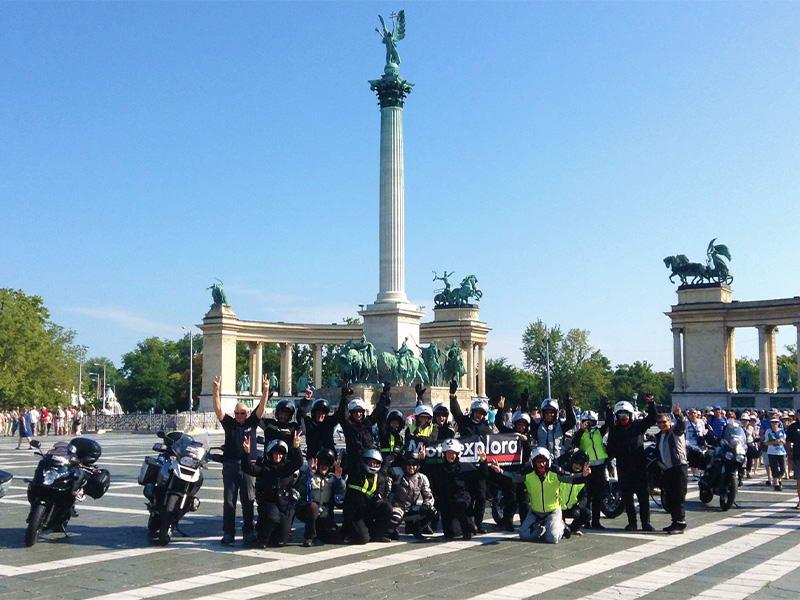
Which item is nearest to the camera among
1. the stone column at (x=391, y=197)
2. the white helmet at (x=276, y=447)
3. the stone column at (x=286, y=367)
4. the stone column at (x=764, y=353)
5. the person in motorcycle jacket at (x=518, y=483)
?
the white helmet at (x=276, y=447)

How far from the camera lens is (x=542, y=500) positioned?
13.1 meters

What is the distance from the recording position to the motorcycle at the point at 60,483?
12305 mm

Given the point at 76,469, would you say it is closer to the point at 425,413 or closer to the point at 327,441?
the point at 327,441

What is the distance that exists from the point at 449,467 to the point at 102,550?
16.2ft

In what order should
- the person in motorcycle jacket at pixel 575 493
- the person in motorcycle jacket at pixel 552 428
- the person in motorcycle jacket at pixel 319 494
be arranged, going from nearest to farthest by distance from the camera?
the person in motorcycle jacket at pixel 319 494
the person in motorcycle jacket at pixel 575 493
the person in motorcycle jacket at pixel 552 428

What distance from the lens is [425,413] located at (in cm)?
1420

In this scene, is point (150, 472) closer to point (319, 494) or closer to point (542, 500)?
point (319, 494)

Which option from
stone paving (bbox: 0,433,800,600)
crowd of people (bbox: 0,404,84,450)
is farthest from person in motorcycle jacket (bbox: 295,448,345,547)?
crowd of people (bbox: 0,404,84,450)

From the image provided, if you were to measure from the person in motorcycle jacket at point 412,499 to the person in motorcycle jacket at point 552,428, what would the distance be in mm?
2576

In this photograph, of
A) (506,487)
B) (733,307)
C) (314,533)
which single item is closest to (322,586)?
(314,533)

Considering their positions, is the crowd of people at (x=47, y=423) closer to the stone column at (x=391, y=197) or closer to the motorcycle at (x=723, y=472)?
the stone column at (x=391, y=197)

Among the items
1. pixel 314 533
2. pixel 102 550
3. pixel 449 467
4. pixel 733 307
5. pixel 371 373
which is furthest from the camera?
pixel 733 307

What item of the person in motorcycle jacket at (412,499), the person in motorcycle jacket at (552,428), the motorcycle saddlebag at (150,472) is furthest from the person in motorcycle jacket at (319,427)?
the person in motorcycle jacket at (552,428)

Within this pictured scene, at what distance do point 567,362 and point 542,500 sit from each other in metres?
96.2
